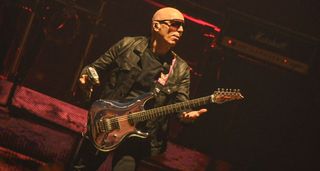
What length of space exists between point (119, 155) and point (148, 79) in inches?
26.1

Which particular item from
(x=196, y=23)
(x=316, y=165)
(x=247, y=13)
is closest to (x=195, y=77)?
(x=196, y=23)

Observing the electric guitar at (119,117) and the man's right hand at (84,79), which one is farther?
the man's right hand at (84,79)

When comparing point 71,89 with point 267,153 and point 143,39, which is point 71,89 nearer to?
point 143,39

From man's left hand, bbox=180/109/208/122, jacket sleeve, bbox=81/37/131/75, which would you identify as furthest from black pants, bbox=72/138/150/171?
jacket sleeve, bbox=81/37/131/75

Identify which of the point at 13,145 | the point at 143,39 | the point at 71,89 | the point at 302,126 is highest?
the point at 143,39

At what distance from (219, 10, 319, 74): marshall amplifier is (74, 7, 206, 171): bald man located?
239 cm

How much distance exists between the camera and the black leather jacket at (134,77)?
3529 mm

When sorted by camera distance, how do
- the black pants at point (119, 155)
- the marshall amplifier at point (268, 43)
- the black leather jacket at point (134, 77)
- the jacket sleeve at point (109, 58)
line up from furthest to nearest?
the marshall amplifier at point (268, 43) → the jacket sleeve at point (109, 58) → the black leather jacket at point (134, 77) → the black pants at point (119, 155)

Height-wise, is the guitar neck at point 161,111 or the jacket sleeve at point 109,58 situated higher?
the jacket sleeve at point 109,58

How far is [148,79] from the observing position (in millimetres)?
3543

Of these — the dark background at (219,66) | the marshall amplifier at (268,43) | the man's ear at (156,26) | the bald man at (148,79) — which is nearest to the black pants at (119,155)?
the bald man at (148,79)

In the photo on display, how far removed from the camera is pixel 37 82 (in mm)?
6441

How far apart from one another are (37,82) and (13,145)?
6.63 feet

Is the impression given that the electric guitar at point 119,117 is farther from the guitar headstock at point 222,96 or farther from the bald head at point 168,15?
the bald head at point 168,15
